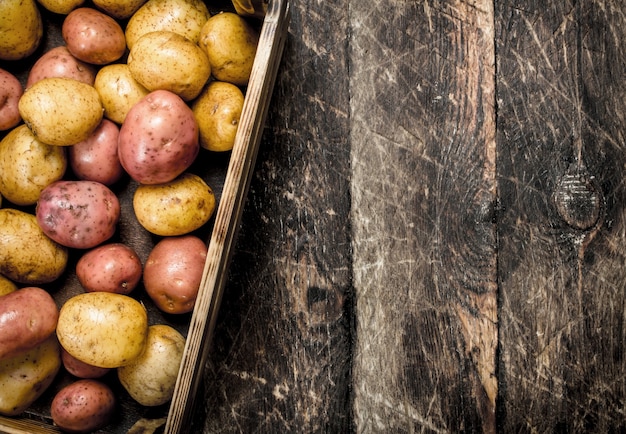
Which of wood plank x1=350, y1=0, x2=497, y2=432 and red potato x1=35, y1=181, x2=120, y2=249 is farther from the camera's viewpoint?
wood plank x1=350, y1=0, x2=497, y2=432

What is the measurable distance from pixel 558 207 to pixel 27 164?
104 cm

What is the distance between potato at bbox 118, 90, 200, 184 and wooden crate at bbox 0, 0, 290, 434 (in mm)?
92

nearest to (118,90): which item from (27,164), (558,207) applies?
(27,164)

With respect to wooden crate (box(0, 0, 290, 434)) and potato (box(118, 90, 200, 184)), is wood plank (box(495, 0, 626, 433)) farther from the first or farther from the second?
potato (box(118, 90, 200, 184))

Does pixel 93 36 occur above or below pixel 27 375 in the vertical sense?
above

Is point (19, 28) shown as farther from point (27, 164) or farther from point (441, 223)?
point (441, 223)

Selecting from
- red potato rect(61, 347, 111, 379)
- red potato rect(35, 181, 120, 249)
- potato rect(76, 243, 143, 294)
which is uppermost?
red potato rect(35, 181, 120, 249)

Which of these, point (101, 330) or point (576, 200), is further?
point (576, 200)

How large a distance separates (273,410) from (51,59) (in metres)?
0.83

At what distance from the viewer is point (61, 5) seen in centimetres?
112

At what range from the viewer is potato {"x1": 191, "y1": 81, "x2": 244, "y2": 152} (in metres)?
1.05

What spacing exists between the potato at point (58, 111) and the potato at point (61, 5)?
17 centimetres

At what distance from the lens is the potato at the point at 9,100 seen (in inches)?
43.4

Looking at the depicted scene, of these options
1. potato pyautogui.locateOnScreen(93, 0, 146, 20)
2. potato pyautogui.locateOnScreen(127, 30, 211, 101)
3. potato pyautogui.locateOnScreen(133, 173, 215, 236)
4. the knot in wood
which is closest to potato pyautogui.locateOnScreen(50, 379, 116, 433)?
potato pyautogui.locateOnScreen(133, 173, 215, 236)
